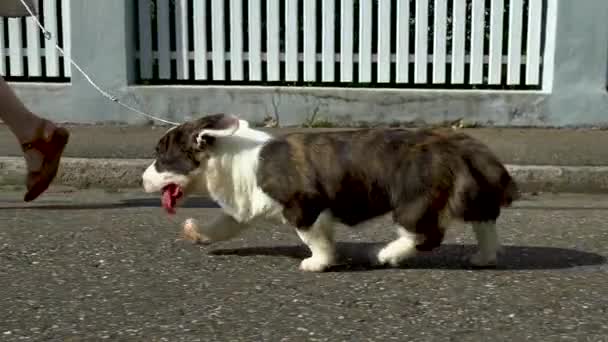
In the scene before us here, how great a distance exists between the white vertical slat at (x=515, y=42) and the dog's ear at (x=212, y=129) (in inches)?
159

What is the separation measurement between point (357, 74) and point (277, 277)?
4.13m

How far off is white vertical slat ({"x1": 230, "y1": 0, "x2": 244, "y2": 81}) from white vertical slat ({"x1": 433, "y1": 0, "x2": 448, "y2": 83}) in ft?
5.11

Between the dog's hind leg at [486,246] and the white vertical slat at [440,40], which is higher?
the white vertical slat at [440,40]

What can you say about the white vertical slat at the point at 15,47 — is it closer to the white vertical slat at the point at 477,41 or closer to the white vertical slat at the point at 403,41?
the white vertical slat at the point at 403,41

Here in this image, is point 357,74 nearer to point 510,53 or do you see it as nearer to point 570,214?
point 510,53

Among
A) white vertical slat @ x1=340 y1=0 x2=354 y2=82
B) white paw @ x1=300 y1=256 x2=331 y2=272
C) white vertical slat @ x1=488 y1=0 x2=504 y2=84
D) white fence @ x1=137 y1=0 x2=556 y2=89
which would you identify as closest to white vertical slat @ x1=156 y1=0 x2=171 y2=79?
white fence @ x1=137 y1=0 x2=556 y2=89

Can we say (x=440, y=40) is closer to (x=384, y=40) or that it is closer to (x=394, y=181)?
(x=384, y=40)

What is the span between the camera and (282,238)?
5070mm

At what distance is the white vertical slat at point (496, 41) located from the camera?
25.7ft

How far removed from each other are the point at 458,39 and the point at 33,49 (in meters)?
3.48

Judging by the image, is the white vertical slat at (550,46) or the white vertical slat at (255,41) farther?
the white vertical slat at (255,41)

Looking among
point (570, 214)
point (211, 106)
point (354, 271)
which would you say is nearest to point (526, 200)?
point (570, 214)

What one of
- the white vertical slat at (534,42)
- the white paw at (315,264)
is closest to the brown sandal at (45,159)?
the white paw at (315,264)

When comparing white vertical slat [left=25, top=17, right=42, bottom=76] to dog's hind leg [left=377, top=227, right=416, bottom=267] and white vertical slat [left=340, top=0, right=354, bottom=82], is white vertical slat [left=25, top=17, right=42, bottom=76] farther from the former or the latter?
dog's hind leg [left=377, top=227, right=416, bottom=267]
